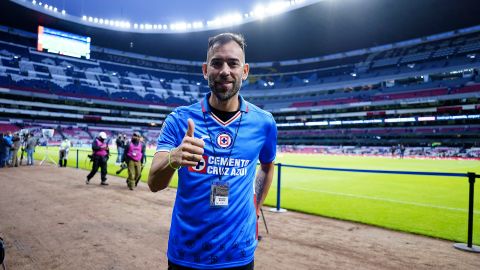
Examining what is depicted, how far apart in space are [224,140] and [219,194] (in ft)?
1.25

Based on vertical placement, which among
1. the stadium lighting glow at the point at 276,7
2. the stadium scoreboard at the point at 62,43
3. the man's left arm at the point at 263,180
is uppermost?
the stadium lighting glow at the point at 276,7

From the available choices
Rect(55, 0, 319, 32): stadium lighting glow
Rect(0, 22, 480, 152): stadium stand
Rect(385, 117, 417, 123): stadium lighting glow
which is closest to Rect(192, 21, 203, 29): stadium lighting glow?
Rect(55, 0, 319, 32): stadium lighting glow

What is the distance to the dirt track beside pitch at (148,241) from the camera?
440cm

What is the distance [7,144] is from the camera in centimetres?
1780

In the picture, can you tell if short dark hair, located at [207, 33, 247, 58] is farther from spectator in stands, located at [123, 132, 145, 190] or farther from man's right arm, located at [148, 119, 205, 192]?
spectator in stands, located at [123, 132, 145, 190]

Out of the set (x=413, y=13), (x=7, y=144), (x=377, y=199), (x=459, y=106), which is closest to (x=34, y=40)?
(x=7, y=144)

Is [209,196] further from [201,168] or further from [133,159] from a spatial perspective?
[133,159]

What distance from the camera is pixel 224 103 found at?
7.31 ft

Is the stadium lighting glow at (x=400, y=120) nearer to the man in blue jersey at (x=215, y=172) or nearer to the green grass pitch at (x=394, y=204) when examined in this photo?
the green grass pitch at (x=394, y=204)

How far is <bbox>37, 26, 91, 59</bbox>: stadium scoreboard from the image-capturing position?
198ft

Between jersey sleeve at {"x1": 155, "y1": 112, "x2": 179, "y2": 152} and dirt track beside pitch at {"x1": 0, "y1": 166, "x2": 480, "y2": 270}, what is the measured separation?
2797 mm

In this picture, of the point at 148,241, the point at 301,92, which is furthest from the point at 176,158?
the point at 301,92

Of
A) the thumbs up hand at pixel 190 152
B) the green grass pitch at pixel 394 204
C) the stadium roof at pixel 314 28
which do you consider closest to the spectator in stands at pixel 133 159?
Answer: the green grass pitch at pixel 394 204

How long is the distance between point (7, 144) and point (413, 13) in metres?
52.8
